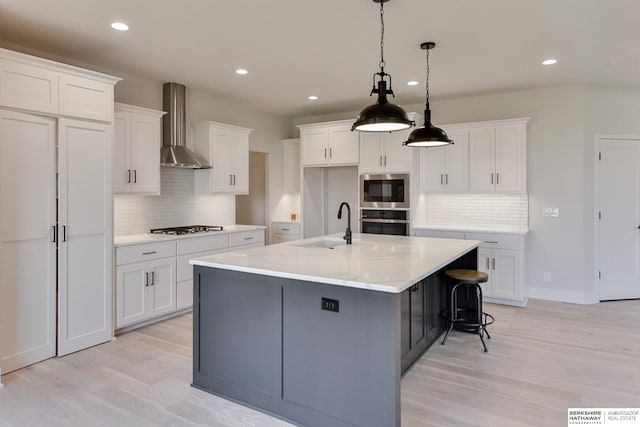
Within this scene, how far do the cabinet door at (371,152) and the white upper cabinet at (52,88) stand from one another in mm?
3289

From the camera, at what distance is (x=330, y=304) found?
2.33 metres

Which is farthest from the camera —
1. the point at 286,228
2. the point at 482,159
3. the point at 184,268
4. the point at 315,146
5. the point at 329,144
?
the point at 286,228

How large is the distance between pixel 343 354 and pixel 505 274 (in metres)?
3.46

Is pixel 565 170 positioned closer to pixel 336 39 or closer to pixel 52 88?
pixel 336 39

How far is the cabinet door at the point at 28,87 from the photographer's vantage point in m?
3.05

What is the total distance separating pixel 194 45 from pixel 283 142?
3.30 metres

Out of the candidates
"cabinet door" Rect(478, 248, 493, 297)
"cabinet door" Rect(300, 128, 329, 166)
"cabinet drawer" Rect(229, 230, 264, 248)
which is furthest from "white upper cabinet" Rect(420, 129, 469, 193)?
"cabinet drawer" Rect(229, 230, 264, 248)

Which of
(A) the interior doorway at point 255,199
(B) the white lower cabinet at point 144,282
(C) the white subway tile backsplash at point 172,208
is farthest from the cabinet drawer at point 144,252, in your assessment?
(A) the interior doorway at point 255,199

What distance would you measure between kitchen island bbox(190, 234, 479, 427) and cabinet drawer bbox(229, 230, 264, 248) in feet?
6.85

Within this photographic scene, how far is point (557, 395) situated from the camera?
2.76m

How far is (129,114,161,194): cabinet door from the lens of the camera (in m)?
4.33

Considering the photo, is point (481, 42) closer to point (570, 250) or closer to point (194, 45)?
point (194, 45)

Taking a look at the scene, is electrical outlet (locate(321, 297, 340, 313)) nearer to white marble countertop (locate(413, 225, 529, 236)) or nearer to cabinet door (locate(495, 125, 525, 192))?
white marble countertop (locate(413, 225, 529, 236))

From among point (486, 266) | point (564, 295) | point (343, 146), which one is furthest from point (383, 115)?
point (564, 295)
